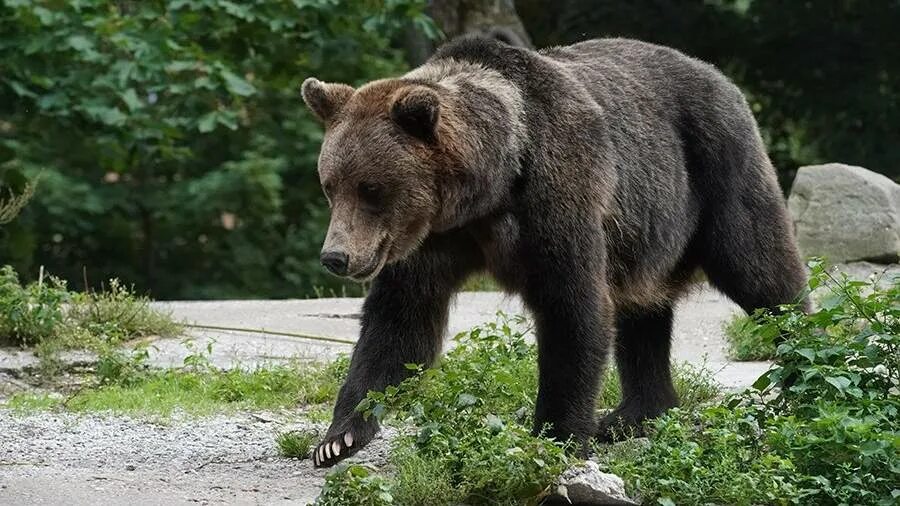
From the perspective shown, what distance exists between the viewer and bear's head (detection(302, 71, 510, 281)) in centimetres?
556

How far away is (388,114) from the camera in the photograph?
566cm

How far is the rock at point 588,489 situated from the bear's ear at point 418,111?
4.53 ft

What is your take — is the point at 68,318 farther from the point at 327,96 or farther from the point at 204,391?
the point at 327,96

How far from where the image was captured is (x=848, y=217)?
36.4 feet

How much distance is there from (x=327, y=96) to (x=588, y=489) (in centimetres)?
185

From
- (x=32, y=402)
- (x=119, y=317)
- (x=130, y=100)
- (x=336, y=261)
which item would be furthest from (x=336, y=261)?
(x=130, y=100)


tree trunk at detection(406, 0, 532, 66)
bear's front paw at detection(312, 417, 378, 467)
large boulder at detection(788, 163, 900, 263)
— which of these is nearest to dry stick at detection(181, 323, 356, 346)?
bear's front paw at detection(312, 417, 378, 467)

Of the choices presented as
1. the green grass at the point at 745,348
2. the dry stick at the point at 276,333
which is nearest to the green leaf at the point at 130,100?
the dry stick at the point at 276,333

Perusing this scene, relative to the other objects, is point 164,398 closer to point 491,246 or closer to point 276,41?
point 491,246

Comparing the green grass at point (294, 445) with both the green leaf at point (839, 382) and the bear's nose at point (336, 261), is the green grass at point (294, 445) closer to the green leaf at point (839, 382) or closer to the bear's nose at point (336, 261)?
the bear's nose at point (336, 261)

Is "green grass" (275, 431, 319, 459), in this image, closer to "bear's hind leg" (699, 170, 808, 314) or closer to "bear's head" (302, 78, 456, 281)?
"bear's head" (302, 78, 456, 281)

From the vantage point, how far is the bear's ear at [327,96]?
586 cm

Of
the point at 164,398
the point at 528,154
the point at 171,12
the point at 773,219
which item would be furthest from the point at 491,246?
the point at 171,12

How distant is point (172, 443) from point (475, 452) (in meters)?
1.94
